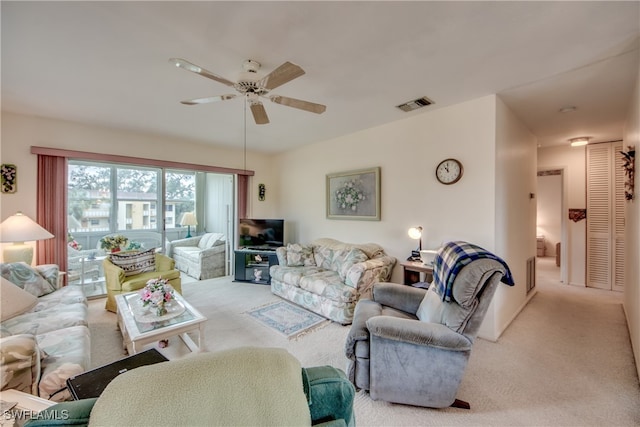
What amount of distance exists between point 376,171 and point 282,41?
2.31 meters

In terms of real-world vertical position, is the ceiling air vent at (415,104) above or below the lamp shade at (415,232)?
above

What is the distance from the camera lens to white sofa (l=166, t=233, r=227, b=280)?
4.89 metres

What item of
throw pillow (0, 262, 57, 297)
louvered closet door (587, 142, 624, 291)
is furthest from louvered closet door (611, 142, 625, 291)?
throw pillow (0, 262, 57, 297)

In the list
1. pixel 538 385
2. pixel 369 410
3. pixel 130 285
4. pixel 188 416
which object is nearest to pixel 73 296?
pixel 130 285

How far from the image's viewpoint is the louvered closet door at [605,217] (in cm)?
425

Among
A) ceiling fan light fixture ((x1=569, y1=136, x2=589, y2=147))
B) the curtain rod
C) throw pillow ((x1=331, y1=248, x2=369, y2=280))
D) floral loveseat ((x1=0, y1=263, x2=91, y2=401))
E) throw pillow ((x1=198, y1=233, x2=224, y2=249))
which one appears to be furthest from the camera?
throw pillow ((x1=198, y1=233, x2=224, y2=249))

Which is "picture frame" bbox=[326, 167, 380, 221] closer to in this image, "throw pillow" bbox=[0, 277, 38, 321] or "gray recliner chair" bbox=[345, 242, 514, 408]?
"gray recliner chair" bbox=[345, 242, 514, 408]

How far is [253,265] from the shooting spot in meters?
4.84

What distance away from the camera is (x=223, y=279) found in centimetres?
496

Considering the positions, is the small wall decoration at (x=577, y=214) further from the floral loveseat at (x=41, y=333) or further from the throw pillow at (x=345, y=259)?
the floral loveseat at (x=41, y=333)

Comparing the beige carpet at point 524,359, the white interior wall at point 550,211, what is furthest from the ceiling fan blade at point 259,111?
the white interior wall at point 550,211

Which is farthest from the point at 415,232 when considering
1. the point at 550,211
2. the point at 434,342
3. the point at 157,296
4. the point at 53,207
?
the point at 550,211

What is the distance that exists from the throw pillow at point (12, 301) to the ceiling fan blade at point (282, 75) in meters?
2.67

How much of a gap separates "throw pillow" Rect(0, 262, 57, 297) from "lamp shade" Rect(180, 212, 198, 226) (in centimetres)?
229
